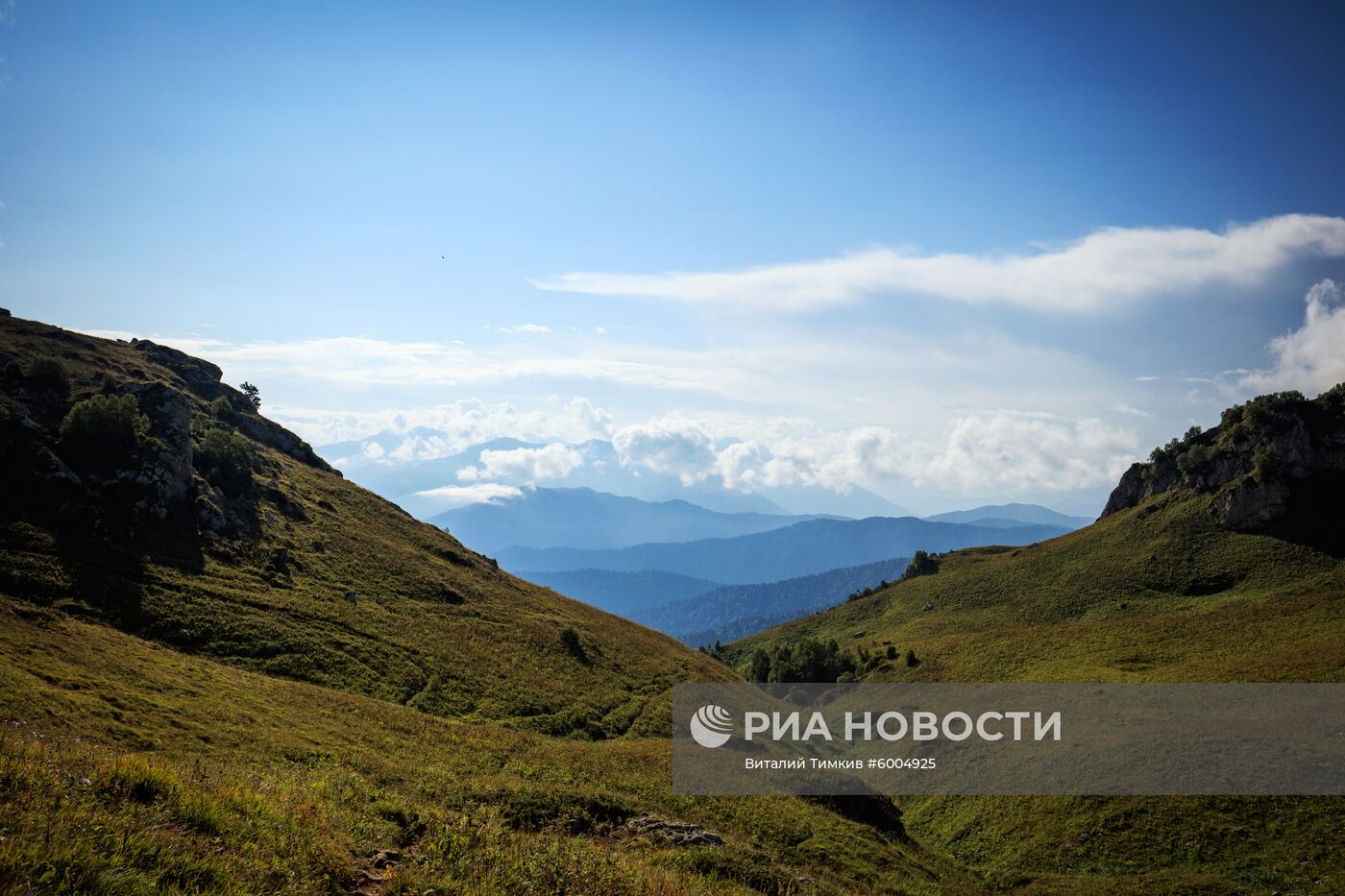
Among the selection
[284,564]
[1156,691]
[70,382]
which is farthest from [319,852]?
[70,382]

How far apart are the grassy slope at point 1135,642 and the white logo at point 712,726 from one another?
18312 millimetres

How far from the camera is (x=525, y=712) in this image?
5278cm

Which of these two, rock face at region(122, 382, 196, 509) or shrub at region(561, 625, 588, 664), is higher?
rock face at region(122, 382, 196, 509)

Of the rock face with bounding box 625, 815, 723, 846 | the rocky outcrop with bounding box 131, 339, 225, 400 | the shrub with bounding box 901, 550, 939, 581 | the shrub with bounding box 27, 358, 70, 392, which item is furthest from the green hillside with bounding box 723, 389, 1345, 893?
the rocky outcrop with bounding box 131, 339, 225, 400

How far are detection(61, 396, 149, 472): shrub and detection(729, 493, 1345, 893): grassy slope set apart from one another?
82.4m

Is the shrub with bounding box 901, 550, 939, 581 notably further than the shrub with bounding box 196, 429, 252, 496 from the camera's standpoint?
Yes

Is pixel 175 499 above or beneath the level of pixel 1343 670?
above

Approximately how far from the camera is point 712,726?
178ft

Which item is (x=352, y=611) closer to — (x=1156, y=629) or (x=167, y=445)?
(x=167, y=445)

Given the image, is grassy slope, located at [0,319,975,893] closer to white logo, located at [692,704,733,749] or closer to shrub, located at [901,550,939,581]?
white logo, located at [692,704,733,749]

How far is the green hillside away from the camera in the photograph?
130 ft

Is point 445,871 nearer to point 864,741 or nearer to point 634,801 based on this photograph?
point 634,801

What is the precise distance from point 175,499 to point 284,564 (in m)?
12.5

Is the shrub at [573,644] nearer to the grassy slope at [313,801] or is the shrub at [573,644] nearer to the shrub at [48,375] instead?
the grassy slope at [313,801]
